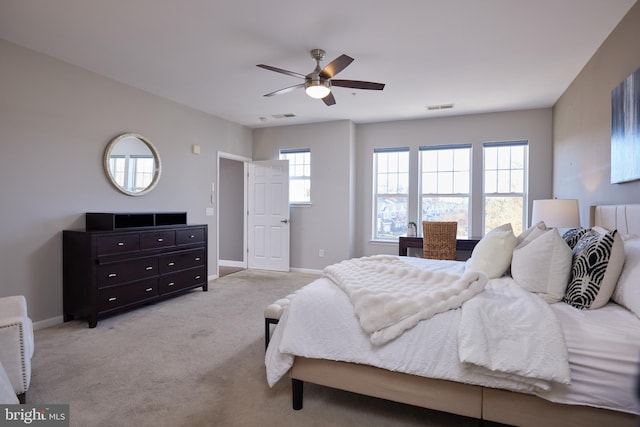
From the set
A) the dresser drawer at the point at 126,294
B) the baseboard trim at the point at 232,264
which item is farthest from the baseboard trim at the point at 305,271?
the dresser drawer at the point at 126,294

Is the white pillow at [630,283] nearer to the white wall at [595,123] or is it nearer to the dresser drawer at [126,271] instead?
the white wall at [595,123]

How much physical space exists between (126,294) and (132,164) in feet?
5.16

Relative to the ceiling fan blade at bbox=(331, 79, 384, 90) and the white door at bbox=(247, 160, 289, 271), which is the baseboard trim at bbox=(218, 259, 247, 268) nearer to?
the white door at bbox=(247, 160, 289, 271)

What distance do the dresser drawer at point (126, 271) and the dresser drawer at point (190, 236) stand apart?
1.36ft

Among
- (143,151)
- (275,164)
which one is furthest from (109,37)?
(275,164)

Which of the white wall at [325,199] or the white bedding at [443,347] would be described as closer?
the white bedding at [443,347]

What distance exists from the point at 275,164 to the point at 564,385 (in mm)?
5118

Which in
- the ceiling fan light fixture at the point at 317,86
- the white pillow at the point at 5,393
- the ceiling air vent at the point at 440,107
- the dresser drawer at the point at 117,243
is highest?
the ceiling air vent at the point at 440,107

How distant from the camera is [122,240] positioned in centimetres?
346

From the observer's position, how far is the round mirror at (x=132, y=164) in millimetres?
3809

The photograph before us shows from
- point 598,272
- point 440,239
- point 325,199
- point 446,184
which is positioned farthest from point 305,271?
point 598,272

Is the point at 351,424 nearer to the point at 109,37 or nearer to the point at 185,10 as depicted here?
the point at 185,10

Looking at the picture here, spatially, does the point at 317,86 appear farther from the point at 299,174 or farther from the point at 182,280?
the point at 299,174

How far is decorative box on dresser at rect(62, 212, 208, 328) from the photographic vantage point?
321 cm
